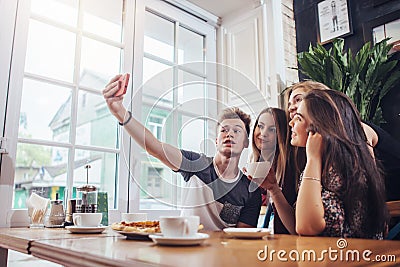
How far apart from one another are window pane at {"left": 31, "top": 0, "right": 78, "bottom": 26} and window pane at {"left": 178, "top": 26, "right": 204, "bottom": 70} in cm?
71

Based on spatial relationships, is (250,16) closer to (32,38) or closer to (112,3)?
(112,3)

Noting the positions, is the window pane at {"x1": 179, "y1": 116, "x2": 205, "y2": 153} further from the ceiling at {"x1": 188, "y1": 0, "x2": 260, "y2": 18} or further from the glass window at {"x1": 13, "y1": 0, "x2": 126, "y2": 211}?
the ceiling at {"x1": 188, "y1": 0, "x2": 260, "y2": 18}

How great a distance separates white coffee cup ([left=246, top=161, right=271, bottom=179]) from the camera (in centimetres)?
161

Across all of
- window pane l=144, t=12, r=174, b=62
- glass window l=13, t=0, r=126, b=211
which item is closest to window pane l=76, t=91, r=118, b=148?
glass window l=13, t=0, r=126, b=211

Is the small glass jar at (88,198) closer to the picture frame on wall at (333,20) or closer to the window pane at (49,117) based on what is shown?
the window pane at (49,117)

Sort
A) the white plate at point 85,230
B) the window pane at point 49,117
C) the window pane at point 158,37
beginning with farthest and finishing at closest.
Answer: the window pane at point 49,117 → the window pane at point 158,37 → the white plate at point 85,230

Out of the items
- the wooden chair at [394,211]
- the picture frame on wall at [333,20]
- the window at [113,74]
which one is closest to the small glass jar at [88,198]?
the window at [113,74]

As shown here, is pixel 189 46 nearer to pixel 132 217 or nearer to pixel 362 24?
pixel 362 24

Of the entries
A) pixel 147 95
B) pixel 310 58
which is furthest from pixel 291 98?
pixel 147 95

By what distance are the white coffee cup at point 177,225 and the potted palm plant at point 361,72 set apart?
1.12m

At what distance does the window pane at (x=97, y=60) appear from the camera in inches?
84.4

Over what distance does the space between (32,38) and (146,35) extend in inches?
26.7

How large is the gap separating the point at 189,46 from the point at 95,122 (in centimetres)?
119

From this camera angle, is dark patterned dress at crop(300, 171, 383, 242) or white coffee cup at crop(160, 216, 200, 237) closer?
white coffee cup at crop(160, 216, 200, 237)
